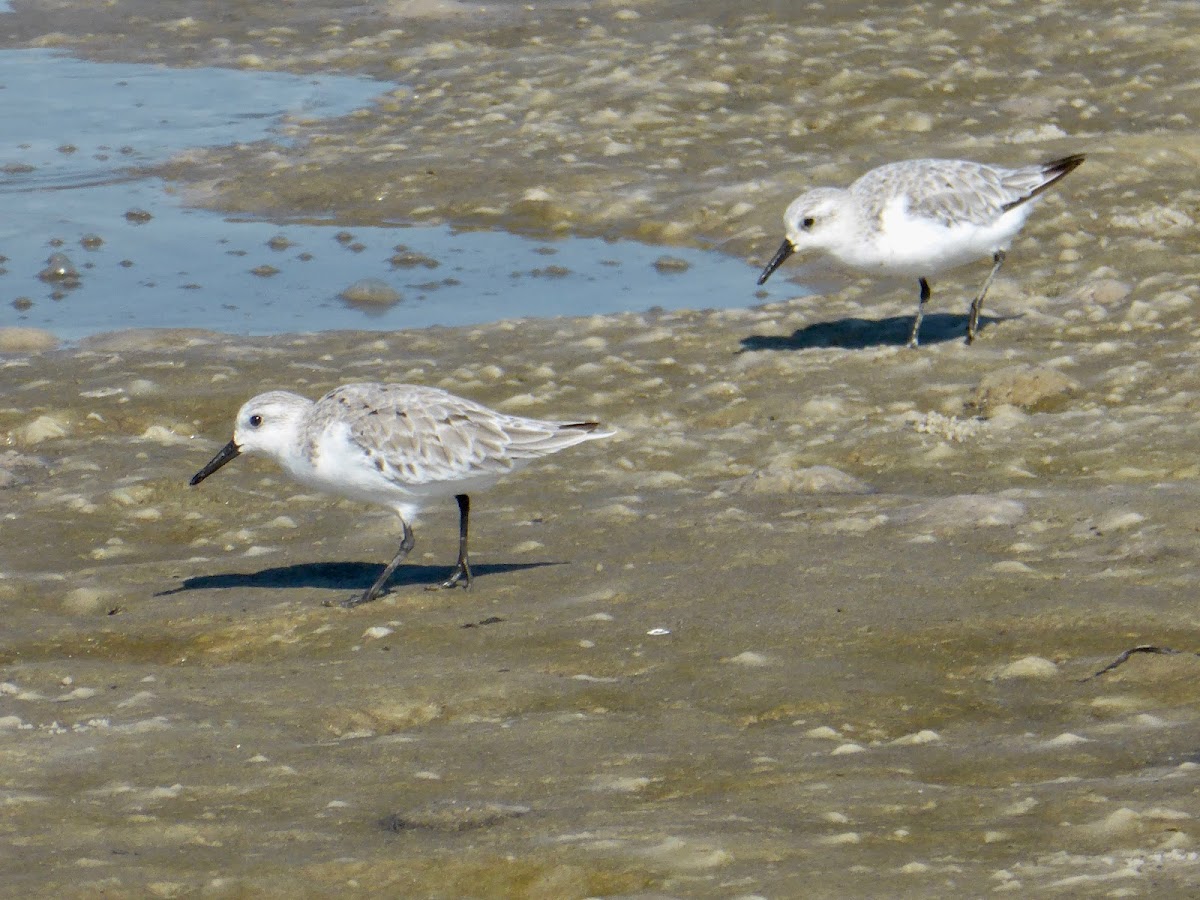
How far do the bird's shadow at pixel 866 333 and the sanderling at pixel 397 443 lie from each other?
3.96m

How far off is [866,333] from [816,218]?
3.23 feet

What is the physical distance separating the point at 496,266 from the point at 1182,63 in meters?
7.29

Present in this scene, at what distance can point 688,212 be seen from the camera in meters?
15.3

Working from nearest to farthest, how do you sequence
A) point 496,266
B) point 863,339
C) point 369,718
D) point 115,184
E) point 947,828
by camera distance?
1. point 947,828
2. point 369,718
3. point 863,339
4. point 496,266
5. point 115,184

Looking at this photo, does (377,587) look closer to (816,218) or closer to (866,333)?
(816,218)

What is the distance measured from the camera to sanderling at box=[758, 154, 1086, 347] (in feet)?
37.5

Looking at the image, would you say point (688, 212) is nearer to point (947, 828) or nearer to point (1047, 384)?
point (1047, 384)

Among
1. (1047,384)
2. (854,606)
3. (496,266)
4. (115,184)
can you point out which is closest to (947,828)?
(854,606)

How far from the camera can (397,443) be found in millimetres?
7934

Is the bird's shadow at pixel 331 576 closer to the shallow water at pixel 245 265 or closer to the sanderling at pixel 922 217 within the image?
the sanderling at pixel 922 217

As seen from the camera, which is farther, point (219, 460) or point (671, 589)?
point (219, 460)

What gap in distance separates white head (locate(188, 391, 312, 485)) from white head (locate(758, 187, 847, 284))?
4.51 metres

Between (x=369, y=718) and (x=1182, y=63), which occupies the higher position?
(x=1182, y=63)

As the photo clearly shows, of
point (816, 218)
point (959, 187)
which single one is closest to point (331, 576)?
point (816, 218)
